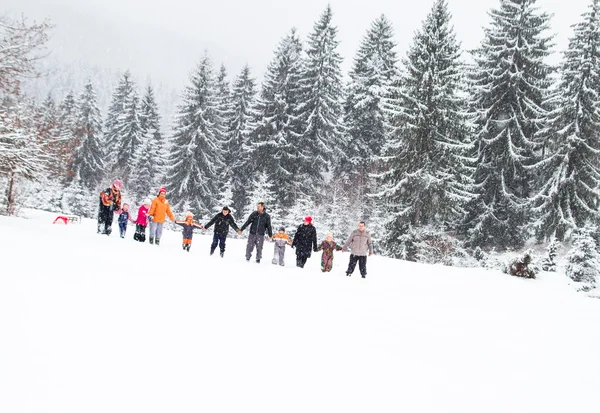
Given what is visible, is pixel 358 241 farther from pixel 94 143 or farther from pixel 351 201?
pixel 94 143

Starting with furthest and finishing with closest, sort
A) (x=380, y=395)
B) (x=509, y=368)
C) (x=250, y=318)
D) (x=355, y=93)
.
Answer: (x=355, y=93), (x=250, y=318), (x=509, y=368), (x=380, y=395)

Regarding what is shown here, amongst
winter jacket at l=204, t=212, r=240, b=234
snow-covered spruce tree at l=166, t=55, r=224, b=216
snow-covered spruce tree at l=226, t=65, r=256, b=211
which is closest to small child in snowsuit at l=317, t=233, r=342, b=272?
winter jacket at l=204, t=212, r=240, b=234

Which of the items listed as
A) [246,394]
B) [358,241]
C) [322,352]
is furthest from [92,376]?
[358,241]

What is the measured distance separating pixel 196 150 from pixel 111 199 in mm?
20828

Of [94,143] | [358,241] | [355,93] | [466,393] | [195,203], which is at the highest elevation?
[355,93]

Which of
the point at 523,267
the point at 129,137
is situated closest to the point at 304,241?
the point at 523,267

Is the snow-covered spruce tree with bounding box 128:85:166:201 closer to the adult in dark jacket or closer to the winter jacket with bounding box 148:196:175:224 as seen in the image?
the winter jacket with bounding box 148:196:175:224

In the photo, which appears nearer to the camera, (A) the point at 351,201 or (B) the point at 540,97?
(B) the point at 540,97

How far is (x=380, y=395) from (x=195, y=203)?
3002 centimetres

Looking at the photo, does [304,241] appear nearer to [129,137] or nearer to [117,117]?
[129,137]

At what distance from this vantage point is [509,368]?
485 centimetres

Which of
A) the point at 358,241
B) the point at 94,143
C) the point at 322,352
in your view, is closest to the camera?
the point at 322,352

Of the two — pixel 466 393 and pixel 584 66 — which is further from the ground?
pixel 584 66

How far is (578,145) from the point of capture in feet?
67.5
